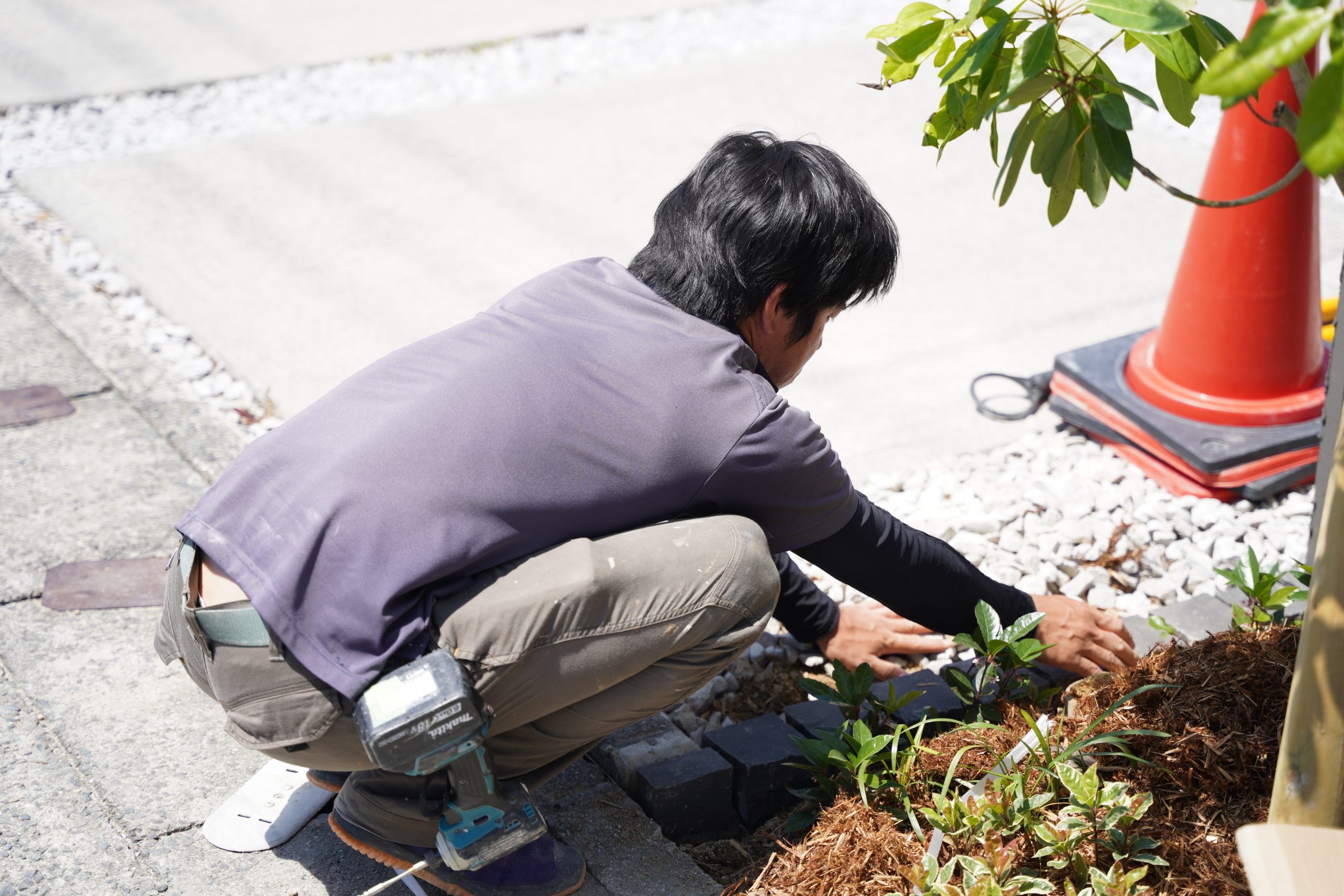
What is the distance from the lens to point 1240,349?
2.99 meters

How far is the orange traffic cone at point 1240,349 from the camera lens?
2.88 m

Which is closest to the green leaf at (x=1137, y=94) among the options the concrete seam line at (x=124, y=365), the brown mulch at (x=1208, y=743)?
the brown mulch at (x=1208, y=743)

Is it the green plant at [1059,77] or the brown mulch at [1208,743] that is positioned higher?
the green plant at [1059,77]

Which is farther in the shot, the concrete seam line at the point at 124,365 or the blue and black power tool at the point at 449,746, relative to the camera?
the concrete seam line at the point at 124,365

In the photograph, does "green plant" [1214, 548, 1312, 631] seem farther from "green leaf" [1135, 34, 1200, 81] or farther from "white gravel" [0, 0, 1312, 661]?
"green leaf" [1135, 34, 1200, 81]

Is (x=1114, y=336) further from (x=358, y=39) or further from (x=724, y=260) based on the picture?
(x=358, y=39)

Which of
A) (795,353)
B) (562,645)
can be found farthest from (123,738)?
(795,353)

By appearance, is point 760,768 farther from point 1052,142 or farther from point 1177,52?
point 1177,52

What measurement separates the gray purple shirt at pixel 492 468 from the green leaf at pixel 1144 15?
72 centimetres

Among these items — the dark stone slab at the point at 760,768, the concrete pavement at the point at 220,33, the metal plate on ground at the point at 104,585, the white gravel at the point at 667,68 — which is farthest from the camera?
the concrete pavement at the point at 220,33

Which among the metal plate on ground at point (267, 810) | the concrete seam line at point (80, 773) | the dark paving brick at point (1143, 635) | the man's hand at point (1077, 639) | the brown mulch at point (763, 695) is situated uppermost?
the man's hand at point (1077, 639)

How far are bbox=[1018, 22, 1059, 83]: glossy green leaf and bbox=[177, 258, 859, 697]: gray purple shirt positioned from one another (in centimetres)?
63

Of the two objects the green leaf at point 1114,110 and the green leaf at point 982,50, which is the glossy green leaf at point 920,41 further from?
the green leaf at point 1114,110

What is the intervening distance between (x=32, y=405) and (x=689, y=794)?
2447 millimetres
